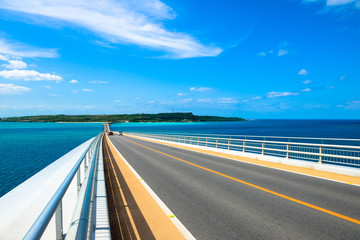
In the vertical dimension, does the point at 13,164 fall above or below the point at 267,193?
below

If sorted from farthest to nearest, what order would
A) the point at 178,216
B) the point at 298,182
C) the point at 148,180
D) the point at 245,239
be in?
the point at 148,180 → the point at 298,182 → the point at 178,216 → the point at 245,239

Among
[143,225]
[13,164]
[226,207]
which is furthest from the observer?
[13,164]

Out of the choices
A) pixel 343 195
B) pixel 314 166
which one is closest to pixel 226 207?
pixel 343 195

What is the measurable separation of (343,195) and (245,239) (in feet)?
14.8

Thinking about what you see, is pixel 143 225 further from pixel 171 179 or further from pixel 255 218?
pixel 171 179

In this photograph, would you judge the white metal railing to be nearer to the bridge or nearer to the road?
the bridge

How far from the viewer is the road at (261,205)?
488cm

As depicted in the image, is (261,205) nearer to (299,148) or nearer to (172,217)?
(172,217)

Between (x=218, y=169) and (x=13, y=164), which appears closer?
(x=218, y=169)

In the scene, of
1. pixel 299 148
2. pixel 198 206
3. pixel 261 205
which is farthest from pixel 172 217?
pixel 299 148

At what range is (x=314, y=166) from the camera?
1163 centimetres

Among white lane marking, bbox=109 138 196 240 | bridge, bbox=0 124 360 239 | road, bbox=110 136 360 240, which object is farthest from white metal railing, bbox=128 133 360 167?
white lane marking, bbox=109 138 196 240

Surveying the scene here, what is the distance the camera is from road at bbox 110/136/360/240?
4.88 m

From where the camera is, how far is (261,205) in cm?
644
